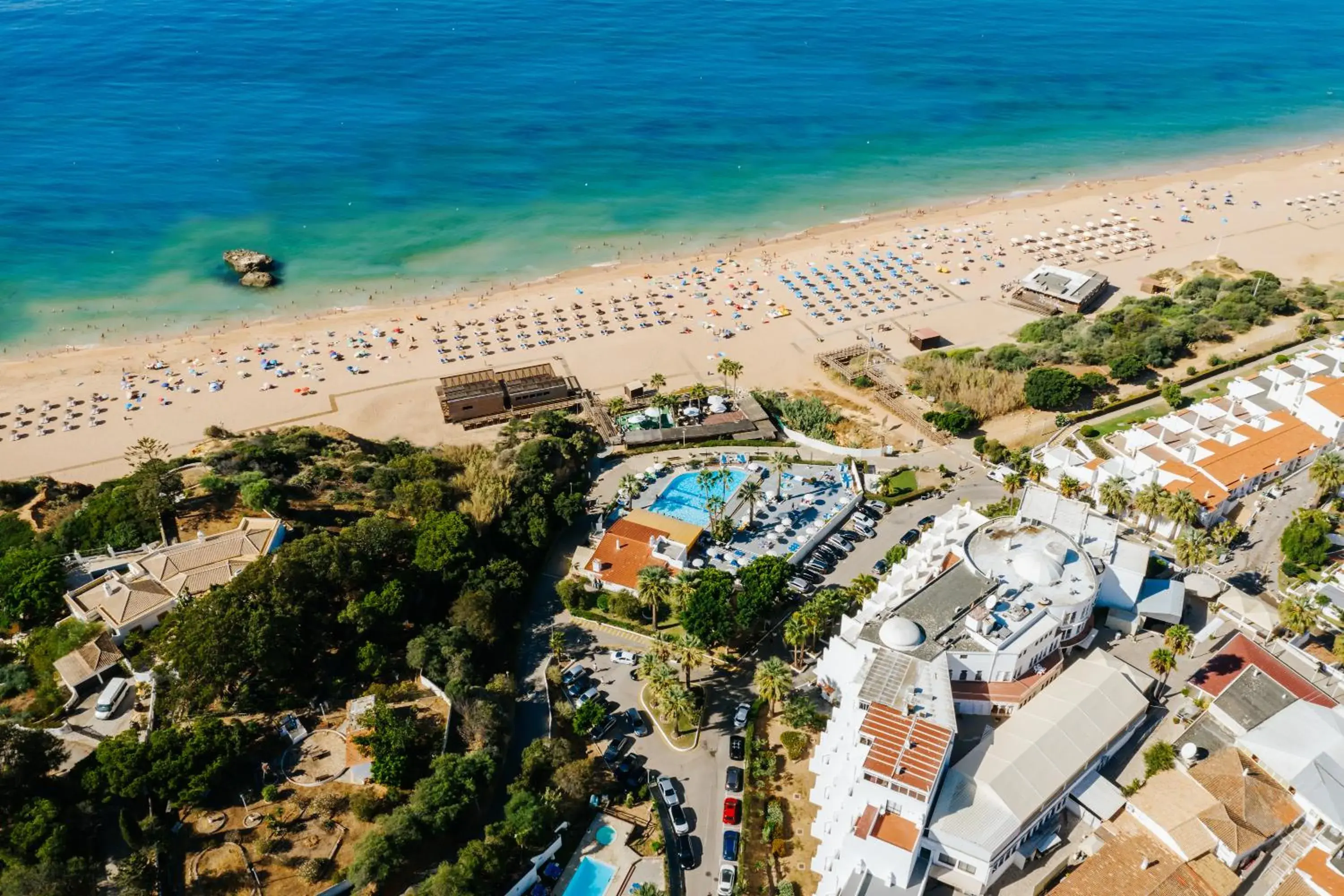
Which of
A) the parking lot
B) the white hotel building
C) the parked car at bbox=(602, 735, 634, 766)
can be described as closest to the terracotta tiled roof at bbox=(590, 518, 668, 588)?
the parking lot

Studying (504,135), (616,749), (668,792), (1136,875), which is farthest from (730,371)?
(504,135)

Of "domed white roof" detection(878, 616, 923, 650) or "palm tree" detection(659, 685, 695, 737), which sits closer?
"domed white roof" detection(878, 616, 923, 650)

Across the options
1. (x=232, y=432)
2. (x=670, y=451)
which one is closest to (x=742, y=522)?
(x=670, y=451)

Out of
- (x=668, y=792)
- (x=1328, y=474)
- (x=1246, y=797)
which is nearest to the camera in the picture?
(x=1246, y=797)

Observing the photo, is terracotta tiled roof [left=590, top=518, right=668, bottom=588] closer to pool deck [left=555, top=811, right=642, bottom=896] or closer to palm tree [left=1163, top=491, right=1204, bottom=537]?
pool deck [left=555, top=811, right=642, bottom=896]

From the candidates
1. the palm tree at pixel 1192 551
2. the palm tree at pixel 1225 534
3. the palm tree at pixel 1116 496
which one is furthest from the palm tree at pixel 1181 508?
the palm tree at pixel 1116 496

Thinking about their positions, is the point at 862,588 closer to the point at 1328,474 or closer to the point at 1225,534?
the point at 1225,534
